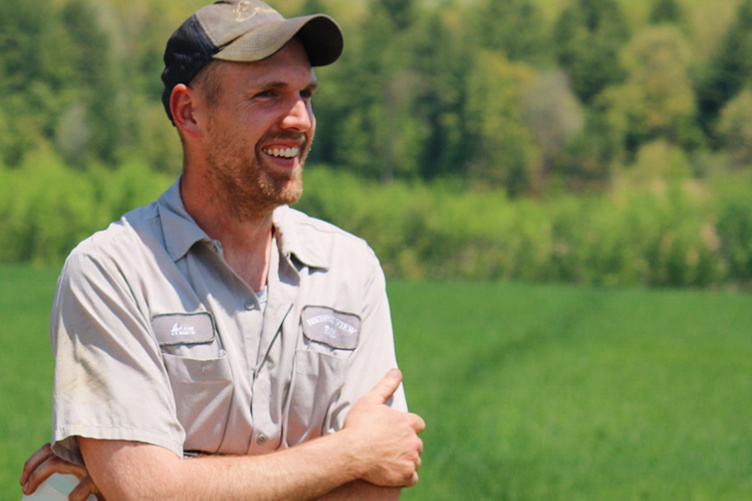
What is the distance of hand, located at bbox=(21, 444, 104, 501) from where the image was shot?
7.52 feet

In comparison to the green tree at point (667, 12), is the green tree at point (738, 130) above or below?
below

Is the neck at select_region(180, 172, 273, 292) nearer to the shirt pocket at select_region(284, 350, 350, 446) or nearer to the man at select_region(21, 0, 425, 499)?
the man at select_region(21, 0, 425, 499)

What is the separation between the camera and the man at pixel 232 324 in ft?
7.41

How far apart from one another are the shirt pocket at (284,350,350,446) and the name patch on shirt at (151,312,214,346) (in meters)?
0.21

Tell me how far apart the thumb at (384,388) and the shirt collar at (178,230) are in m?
0.50

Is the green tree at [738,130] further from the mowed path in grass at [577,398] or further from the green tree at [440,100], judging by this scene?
the mowed path in grass at [577,398]

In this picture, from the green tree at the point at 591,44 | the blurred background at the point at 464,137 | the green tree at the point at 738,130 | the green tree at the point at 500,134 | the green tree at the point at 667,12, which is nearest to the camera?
the blurred background at the point at 464,137

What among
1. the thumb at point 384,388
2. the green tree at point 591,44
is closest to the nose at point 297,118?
the thumb at point 384,388

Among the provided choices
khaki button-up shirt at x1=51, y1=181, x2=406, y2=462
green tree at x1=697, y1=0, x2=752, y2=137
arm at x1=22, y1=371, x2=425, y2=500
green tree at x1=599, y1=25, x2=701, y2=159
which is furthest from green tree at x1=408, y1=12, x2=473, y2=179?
arm at x1=22, y1=371, x2=425, y2=500

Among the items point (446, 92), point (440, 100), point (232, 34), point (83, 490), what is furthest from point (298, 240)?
point (446, 92)

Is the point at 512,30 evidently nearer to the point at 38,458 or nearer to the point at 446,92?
the point at 446,92

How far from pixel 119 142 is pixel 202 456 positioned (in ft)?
119

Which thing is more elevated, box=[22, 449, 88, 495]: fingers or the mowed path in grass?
box=[22, 449, 88, 495]: fingers

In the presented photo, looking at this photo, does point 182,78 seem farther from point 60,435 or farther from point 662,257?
point 662,257
